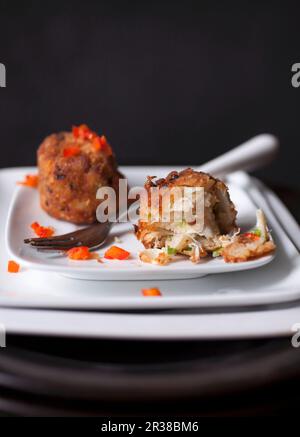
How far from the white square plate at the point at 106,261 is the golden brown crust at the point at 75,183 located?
2.0 inches

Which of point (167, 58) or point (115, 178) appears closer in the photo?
point (115, 178)

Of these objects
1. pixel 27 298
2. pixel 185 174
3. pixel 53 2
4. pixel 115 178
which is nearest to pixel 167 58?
pixel 53 2

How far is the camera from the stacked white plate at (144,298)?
174 centimetres

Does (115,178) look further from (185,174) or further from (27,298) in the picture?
(27,298)

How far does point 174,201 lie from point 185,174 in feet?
0.34

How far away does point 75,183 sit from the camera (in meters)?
2.46

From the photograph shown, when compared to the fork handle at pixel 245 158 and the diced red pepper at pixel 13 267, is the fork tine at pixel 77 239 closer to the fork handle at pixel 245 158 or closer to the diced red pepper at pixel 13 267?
the diced red pepper at pixel 13 267

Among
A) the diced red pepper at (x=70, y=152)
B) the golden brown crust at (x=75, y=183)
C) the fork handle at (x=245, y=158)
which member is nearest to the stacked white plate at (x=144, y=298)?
the golden brown crust at (x=75, y=183)

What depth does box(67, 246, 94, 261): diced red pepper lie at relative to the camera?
2.07m

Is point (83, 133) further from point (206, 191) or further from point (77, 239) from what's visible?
point (206, 191)

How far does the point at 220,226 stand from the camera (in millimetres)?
2248

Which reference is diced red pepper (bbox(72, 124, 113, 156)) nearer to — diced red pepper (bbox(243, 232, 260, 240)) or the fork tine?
the fork tine

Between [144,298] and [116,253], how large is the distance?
0.35 meters

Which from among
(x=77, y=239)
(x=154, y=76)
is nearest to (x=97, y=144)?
(x=77, y=239)
